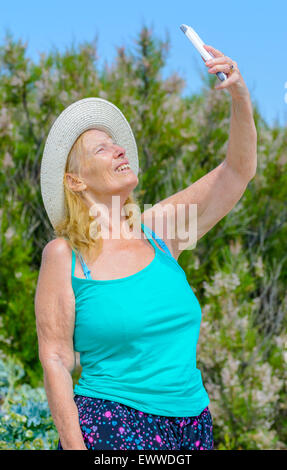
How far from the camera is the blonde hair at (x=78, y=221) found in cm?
192

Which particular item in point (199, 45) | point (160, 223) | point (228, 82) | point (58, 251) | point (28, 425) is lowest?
point (28, 425)

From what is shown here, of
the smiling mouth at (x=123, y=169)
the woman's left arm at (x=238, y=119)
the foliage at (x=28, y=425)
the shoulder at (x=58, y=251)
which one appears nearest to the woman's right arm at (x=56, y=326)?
the shoulder at (x=58, y=251)

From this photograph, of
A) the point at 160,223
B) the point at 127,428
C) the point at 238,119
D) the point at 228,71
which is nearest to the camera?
the point at 127,428

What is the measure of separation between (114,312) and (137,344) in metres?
0.12

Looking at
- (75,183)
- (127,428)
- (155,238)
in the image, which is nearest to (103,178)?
(75,183)

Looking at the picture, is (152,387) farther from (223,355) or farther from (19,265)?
(19,265)

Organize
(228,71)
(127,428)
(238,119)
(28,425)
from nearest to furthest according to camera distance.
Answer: (127,428), (228,71), (238,119), (28,425)

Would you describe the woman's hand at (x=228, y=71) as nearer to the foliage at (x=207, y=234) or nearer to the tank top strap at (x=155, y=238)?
the tank top strap at (x=155, y=238)

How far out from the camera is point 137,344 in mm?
1763

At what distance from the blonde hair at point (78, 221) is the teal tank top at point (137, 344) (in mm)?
94

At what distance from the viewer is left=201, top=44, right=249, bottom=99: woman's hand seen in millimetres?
1751

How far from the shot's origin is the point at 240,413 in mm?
4207

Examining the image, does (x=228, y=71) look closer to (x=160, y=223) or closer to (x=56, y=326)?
(x=160, y=223)

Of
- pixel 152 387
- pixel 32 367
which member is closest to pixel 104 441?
pixel 152 387
